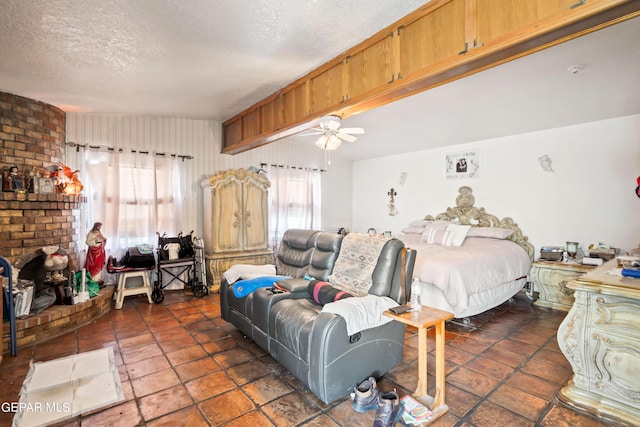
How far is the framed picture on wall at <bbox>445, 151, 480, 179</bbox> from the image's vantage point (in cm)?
501

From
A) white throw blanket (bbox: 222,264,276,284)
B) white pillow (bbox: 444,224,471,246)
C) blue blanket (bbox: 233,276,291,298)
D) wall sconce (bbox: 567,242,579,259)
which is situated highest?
white pillow (bbox: 444,224,471,246)

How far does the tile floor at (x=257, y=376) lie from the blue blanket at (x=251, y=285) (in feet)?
1.64

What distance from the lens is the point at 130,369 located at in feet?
8.19

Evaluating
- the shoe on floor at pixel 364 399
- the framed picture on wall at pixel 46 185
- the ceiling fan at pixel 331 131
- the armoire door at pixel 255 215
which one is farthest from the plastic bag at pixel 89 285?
the shoe on floor at pixel 364 399

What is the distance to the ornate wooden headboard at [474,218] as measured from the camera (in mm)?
4527

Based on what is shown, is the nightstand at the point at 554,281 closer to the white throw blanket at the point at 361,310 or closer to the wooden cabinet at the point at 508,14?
the white throw blanket at the point at 361,310

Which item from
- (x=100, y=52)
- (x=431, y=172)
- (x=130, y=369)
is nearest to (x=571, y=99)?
(x=431, y=172)

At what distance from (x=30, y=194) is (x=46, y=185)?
0.23m

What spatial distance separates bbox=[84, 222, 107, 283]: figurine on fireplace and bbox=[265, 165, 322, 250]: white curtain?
2.71m

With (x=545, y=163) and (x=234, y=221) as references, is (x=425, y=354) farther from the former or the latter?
(x=545, y=163)

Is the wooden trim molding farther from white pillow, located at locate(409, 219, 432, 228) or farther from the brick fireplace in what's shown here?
white pillow, located at locate(409, 219, 432, 228)

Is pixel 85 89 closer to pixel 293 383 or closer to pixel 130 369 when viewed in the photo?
pixel 130 369

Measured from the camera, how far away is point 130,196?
14.7 feet

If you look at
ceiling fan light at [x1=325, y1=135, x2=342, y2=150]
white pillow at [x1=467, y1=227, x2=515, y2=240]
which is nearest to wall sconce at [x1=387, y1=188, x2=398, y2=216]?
white pillow at [x1=467, y1=227, x2=515, y2=240]
